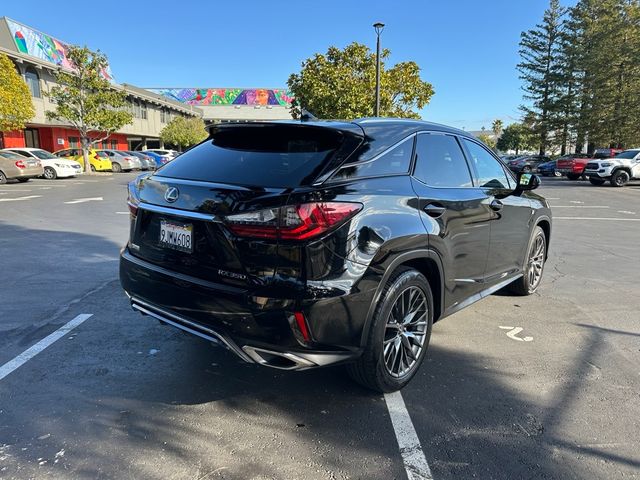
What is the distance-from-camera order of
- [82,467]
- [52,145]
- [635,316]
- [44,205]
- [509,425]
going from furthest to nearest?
[52,145] → [44,205] → [635,316] → [509,425] → [82,467]

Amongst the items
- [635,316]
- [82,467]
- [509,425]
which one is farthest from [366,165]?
[635,316]

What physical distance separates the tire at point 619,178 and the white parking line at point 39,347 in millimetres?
25421

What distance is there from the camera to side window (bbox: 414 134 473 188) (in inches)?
133

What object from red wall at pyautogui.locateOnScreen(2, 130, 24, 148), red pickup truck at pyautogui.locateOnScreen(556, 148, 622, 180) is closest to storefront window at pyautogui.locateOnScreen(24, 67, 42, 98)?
red wall at pyautogui.locateOnScreen(2, 130, 24, 148)

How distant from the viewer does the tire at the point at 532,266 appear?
511cm

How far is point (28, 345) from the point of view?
3748 mm

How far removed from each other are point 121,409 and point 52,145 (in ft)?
131

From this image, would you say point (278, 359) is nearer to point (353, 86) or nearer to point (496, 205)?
point (496, 205)

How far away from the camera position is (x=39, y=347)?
3.71 meters

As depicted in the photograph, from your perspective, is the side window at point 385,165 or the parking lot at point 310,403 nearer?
the parking lot at point 310,403

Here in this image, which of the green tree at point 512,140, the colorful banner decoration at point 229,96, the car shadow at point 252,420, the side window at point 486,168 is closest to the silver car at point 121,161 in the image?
the car shadow at point 252,420

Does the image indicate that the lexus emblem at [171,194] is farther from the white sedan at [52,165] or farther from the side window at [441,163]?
the white sedan at [52,165]

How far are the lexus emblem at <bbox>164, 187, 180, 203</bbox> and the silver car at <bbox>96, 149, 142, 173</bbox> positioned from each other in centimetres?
3276

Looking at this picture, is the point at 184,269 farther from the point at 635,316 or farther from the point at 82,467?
the point at 635,316
